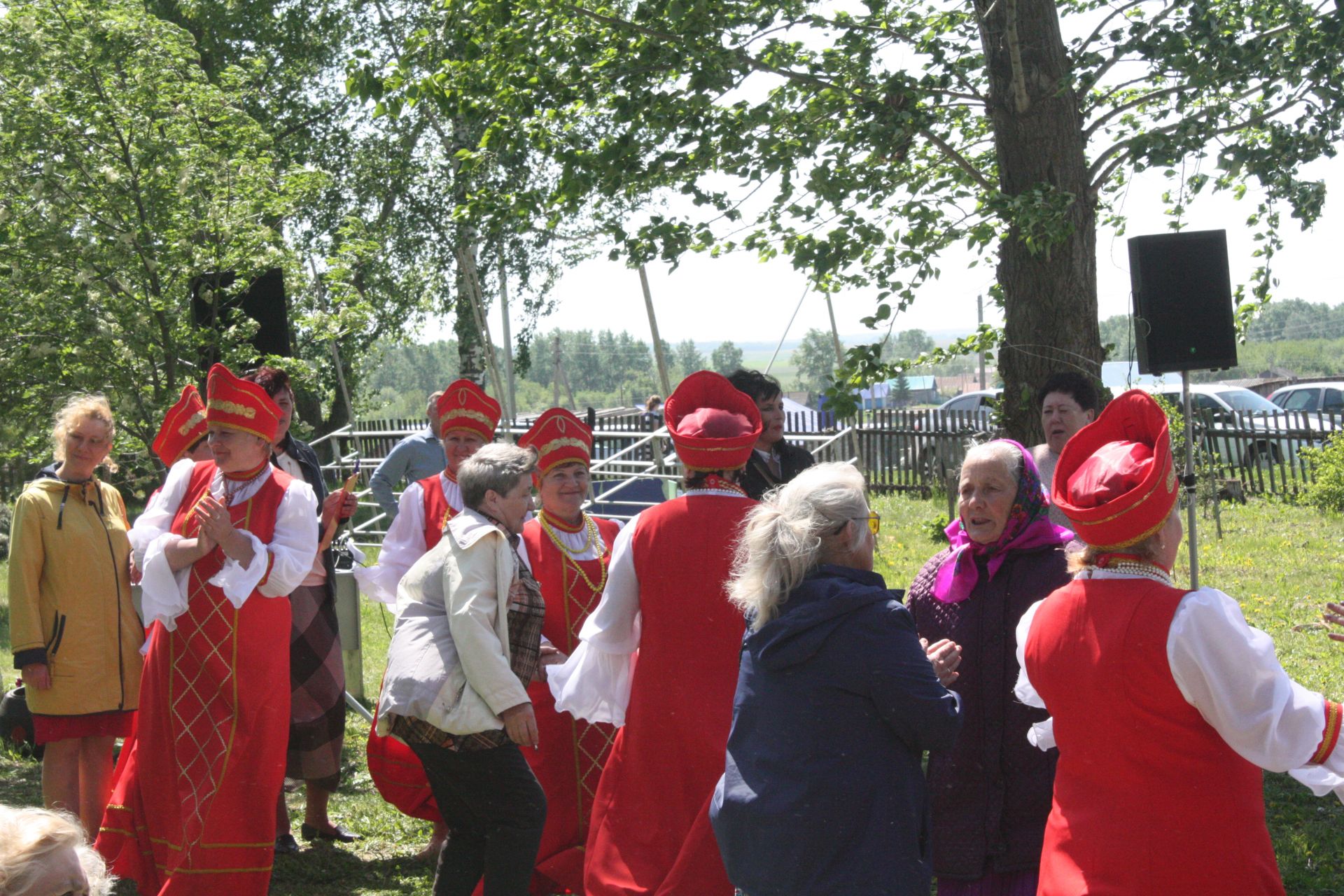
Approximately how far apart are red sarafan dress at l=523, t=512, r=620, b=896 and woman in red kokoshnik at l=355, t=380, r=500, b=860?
447mm

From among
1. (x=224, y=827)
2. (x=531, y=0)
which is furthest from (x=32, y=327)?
(x=224, y=827)

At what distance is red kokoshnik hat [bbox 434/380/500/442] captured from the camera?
18.2 feet

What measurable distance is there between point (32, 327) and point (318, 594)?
283cm

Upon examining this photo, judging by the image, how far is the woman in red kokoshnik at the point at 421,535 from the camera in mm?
4941

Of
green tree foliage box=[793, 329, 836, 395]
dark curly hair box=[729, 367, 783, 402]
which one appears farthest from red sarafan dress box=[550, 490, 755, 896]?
green tree foliage box=[793, 329, 836, 395]

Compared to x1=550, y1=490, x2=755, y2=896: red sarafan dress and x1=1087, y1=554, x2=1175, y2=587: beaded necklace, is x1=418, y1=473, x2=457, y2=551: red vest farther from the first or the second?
x1=1087, y1=554, x2=1175, y2=587: beaded necklace

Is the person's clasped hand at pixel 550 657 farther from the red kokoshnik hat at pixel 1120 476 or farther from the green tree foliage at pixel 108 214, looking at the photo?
the green tree foliage at pixel 108 214

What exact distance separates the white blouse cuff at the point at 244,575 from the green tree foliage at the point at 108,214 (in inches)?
103

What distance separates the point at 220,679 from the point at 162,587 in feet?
1.26

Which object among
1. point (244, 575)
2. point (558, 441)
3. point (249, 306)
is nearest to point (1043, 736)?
point (558, 441)

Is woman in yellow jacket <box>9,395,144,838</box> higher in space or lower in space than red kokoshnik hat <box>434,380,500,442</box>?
lower

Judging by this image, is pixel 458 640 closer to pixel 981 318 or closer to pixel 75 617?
pixel 75 617

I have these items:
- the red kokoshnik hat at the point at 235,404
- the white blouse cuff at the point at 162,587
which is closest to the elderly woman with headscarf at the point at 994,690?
the red kokoshnik hat at the point at 235,404

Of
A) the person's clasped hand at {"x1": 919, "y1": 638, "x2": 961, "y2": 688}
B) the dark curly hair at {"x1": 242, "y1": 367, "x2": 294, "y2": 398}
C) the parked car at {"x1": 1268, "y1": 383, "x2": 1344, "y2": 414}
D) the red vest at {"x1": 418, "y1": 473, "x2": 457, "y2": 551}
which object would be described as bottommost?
the parked car at {"x1": 1268, "y1": 383, "x2": 1344, "y2": 414}
